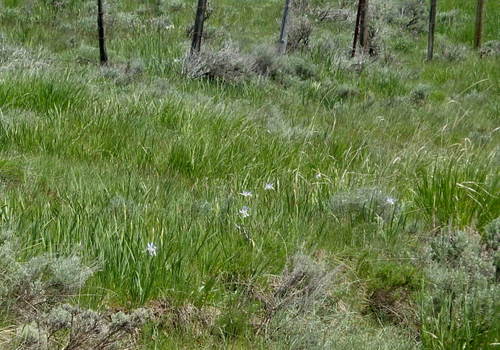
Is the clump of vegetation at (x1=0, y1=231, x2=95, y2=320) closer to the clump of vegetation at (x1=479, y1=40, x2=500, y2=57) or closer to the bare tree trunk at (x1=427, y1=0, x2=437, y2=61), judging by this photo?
the bare tree trunk at (x1=427, y1=0, x2=437, y2=61)

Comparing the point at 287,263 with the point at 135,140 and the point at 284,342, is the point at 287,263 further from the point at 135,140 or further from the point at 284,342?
the point at 135,140

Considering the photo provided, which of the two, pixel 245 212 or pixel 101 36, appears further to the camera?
pixel 101 36

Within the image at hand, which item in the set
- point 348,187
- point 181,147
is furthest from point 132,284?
point 181,147

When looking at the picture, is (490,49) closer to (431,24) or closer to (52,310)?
(431,24)

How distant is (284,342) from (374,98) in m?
7.78

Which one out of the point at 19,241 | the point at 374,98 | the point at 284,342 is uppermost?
the point at 19,241

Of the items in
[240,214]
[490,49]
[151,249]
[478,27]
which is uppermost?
[151,249]

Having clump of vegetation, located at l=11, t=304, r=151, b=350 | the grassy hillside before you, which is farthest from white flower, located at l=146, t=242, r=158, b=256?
clump of vegetation, located at l=11, t=304, r=151, b=350

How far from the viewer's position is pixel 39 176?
430 centimetres

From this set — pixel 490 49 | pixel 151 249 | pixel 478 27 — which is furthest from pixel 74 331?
pixel 478 27

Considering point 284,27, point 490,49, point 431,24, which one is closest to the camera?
point 284,27

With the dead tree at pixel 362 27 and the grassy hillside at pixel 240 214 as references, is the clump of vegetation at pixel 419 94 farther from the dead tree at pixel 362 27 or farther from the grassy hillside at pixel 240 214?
the dead tree at pixel 362 27

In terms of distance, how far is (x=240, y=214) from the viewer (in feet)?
12.7

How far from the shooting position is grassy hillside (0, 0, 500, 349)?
8.96ft
